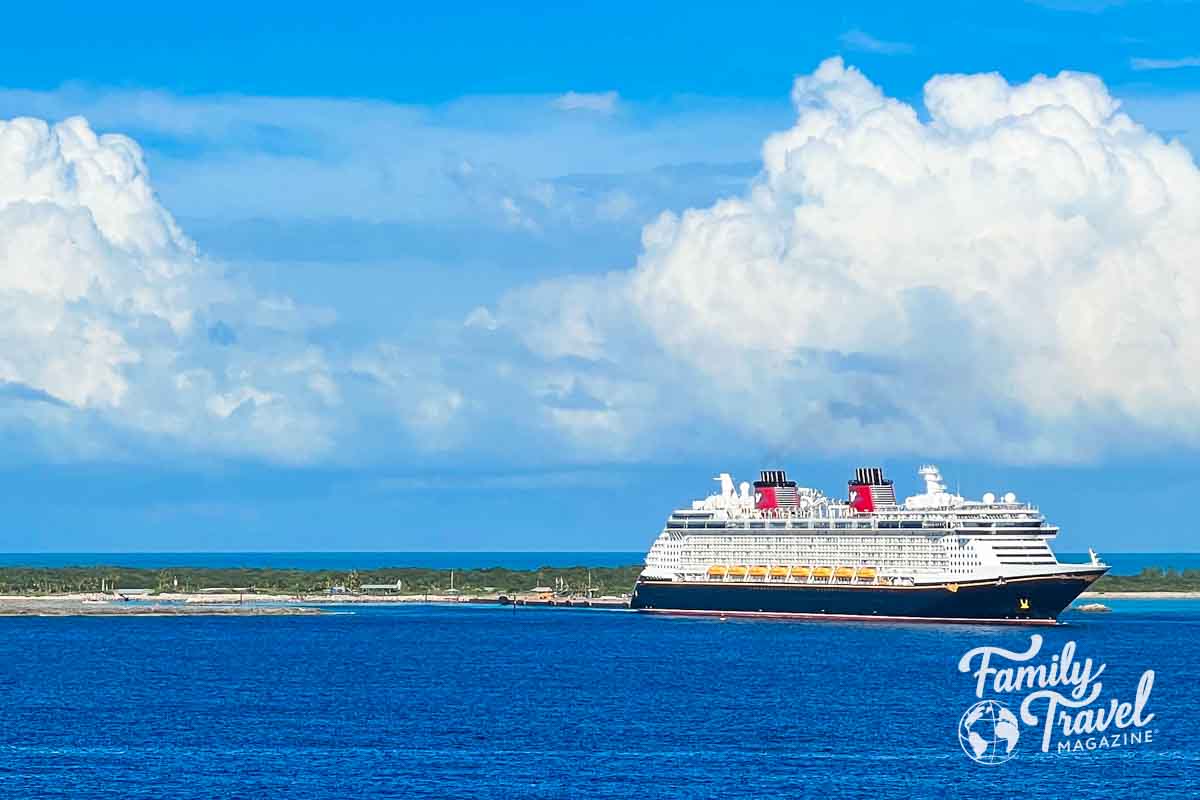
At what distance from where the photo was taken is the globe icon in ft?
285

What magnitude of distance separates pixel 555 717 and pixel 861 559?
74830 mm

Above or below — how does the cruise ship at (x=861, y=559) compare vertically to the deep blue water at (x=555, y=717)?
above

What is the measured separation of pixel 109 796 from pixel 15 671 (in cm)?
5596

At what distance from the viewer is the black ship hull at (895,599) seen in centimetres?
15325

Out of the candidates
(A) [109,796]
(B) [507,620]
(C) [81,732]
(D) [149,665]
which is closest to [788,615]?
(B) [507,620]

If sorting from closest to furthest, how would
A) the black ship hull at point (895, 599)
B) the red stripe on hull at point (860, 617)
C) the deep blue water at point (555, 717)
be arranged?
the deep blue water at point (555, 717) → the black ship hull at point (895, 599) → the red stripe on hull at point (860, 617)

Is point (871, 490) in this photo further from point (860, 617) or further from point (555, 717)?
point (555, 717)

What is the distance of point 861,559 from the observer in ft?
557

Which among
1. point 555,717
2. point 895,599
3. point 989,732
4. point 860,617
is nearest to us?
point 989,732

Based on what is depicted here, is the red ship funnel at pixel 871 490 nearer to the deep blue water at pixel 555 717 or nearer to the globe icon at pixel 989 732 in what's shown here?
the deep blue water at pixel 555 717

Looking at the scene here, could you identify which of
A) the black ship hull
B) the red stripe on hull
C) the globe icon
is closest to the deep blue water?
the globe icon

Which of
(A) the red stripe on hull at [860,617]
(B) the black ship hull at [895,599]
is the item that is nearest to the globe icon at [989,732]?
(B) the black ship hull at [895,599]

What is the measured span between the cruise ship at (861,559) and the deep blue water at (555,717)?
3350mm

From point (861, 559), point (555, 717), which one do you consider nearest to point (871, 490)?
point (861, 559)
